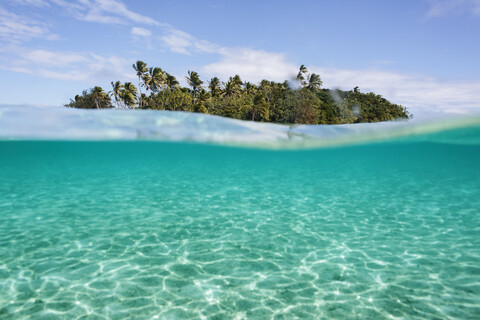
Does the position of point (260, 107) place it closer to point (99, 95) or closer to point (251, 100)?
point (251, 100)

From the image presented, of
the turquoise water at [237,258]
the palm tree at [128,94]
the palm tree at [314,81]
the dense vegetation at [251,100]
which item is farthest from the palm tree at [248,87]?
the turquoise water at [237,258]

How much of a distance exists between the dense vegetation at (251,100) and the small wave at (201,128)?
→ 85.9ft

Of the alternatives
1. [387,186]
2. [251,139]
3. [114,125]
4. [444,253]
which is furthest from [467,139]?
[114,125]

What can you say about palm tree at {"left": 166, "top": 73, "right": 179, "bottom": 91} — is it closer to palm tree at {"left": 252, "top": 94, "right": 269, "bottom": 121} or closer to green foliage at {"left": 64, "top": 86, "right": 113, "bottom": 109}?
green foliage at {"left": 64, "top": 86, "right": 113, "bottom": 109}

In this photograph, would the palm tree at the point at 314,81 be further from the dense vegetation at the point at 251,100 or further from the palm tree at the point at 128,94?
the palm tree at the point at 128,94

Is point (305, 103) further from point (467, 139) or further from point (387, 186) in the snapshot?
point (387, 186)

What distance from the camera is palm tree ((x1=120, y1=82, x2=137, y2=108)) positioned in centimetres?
5384

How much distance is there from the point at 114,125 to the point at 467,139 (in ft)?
78.6

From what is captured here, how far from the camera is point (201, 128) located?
1625 centimetres

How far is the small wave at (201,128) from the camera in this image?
1400 centimetres

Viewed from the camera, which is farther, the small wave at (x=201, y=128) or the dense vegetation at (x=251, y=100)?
the dense vegetation at (x=251, y=100)

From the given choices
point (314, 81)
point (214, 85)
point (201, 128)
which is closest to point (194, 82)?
point (214, 85)

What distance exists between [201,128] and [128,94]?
42446mm

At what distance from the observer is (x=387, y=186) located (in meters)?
15.3
